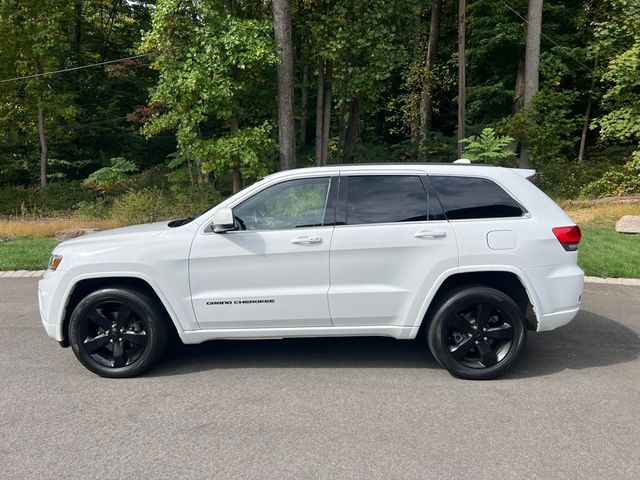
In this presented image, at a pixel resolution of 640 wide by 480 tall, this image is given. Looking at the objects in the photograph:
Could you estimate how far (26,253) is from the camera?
10.2 meters

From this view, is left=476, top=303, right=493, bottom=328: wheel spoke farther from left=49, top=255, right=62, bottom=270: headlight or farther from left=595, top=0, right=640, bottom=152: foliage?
left=595, top=0, right=640, bottom=152: foliage

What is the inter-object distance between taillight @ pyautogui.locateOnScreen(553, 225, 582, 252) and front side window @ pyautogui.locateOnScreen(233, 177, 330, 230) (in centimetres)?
197

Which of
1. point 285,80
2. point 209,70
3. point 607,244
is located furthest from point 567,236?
point 285,80

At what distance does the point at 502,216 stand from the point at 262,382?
8.06 feet

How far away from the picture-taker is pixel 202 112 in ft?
42.6

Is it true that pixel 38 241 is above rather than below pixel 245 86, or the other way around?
below

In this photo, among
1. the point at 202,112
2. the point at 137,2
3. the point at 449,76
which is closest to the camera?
the point at 202,112

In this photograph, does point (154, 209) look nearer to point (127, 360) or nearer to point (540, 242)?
point (127, 360)

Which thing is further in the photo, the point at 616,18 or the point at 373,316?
the point at 616,18

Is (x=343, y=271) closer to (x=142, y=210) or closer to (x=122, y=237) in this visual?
(x=122, y=237)

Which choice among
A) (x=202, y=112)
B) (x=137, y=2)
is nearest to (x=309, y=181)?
(x=202, y=112)

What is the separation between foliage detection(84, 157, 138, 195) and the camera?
65.8 feet

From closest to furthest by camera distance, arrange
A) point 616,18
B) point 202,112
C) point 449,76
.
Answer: point 202,112 < point 616,18 < point 449,76

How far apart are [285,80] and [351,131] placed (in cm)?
489
